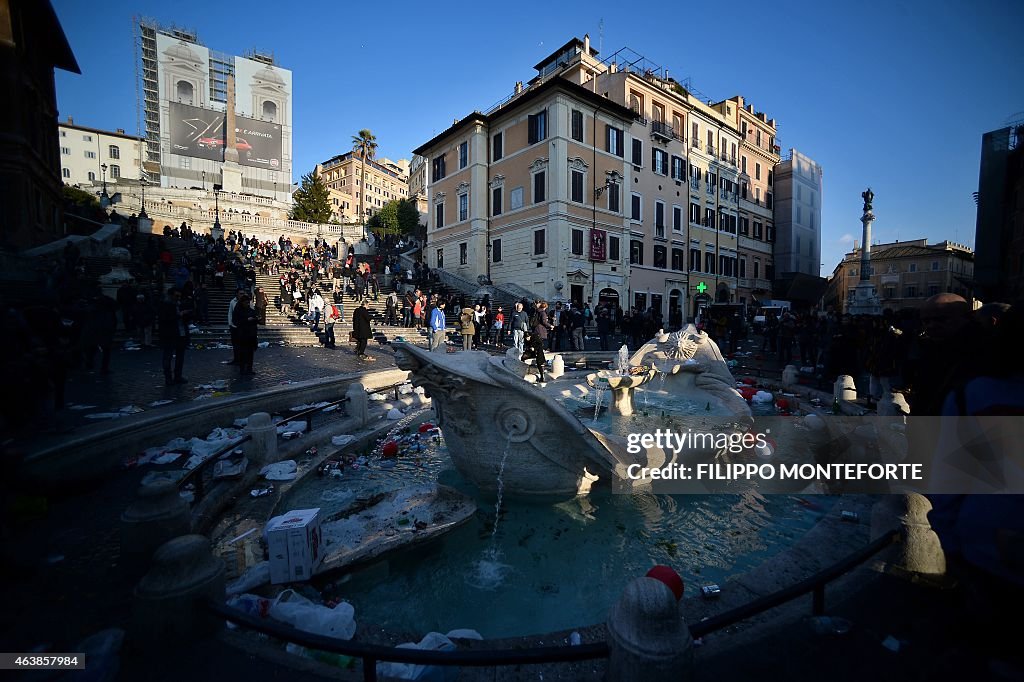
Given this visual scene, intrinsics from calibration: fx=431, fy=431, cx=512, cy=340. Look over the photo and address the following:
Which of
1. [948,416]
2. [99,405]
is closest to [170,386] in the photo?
[99,405]

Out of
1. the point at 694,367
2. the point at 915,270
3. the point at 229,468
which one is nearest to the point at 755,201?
the point at 915,270

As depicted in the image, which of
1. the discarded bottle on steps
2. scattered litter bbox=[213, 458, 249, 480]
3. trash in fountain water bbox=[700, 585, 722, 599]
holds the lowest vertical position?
trash in fountain water bbox=[700, 585, 722, 599]

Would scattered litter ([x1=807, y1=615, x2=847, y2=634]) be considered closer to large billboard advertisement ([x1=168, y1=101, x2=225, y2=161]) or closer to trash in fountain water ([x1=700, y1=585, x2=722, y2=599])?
trash in fountain water ([x1=700, y1=585, x2=722, y2=599])

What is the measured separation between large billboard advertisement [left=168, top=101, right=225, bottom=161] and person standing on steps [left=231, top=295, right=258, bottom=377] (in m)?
51.8

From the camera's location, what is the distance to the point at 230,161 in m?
49.2

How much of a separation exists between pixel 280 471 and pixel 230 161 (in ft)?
190

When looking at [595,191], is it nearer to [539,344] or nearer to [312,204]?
[539,344]

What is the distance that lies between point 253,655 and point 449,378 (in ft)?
7.49

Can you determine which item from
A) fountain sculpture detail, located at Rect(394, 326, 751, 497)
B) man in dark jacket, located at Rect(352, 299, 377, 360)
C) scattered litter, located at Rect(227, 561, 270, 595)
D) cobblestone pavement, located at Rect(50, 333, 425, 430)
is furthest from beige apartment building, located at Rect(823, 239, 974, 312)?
scattered litter, located at Rect(227, 561, 270, 595)

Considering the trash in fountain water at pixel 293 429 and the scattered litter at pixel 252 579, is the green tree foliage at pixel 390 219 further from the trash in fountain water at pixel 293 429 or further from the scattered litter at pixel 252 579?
the scattered litter at pixel 252 579

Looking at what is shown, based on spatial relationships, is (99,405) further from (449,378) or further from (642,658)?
(642,658)

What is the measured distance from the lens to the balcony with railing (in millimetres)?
30672

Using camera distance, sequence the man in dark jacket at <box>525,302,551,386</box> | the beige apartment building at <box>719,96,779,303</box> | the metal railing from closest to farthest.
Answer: the metal railing → the man in dark jacket at <box>525,302,551,386</box> → the beige apartment building at <box>719,96,779,303</box>

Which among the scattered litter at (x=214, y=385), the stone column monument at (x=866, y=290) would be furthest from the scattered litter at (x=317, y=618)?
the stone column monument at (x=866, y=290)
